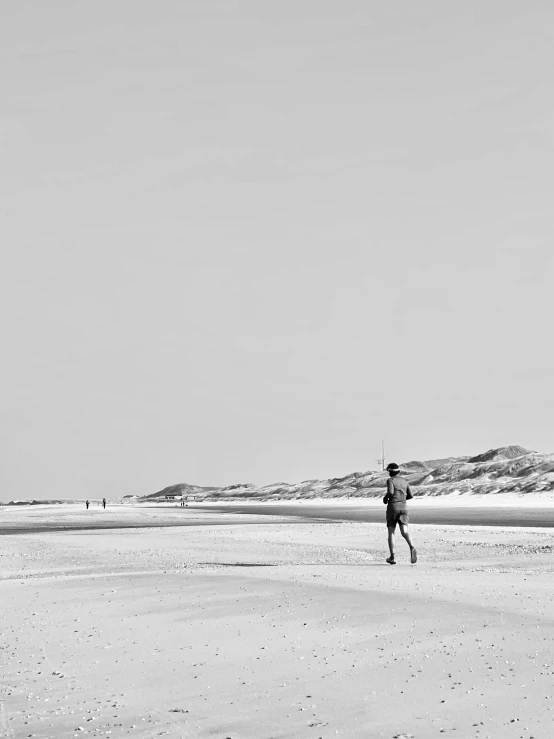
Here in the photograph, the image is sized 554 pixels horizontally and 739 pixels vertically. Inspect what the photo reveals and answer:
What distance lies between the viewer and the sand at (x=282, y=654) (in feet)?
26.5

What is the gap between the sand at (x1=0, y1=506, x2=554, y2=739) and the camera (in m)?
8.06

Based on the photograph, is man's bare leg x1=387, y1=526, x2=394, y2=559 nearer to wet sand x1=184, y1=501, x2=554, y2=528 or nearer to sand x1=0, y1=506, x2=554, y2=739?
sand x1=0, y1=506, x2=554, y2=739

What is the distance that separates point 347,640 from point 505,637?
186cm

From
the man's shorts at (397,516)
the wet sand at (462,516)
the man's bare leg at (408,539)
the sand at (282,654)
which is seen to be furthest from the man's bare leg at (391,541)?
the wet sand at (462,516)

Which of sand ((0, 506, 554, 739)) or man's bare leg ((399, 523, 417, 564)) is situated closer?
sand ((0, 506, 554, 739))

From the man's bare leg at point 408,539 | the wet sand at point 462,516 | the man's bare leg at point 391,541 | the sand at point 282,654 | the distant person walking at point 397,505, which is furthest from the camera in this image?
the wet sand at point 462,516

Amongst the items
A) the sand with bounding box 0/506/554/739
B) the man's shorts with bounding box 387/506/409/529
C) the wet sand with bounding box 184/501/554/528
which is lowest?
the wet sand with bounding box 184/501/554/528

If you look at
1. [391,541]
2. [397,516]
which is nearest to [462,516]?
[391,541]

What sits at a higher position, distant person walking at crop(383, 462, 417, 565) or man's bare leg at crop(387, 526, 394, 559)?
distant person walking at crop(383, 462, 417, 565)

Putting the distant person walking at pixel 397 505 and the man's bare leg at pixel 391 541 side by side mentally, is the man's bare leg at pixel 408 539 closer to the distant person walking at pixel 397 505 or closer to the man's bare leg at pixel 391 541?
the distant person walking at pixel 397 505

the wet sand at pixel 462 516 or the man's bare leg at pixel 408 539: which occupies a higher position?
the man's bare leg at pixel 408 539

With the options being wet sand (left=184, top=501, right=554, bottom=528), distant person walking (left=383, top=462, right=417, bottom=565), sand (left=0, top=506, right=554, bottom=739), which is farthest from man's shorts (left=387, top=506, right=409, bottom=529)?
wet sand (left=184, top=501, right=554, bottom=528)

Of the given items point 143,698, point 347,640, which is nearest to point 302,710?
point 143,698

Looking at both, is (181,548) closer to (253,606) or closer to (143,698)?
(253,606)
